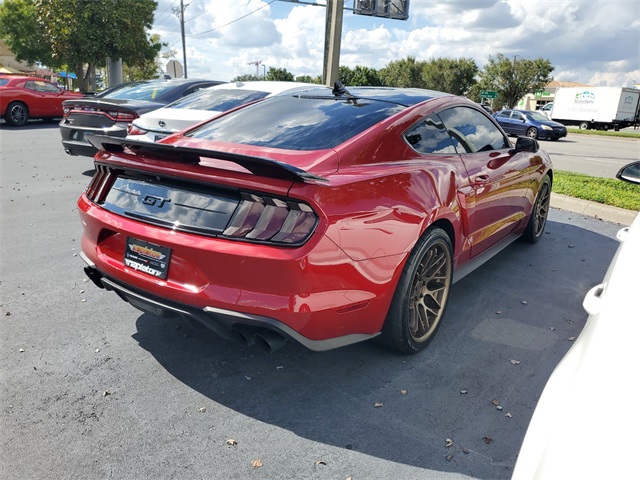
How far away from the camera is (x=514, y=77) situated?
172ft

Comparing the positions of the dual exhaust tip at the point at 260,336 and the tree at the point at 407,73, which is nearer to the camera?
the dual exhaust tip at the point at 260,336

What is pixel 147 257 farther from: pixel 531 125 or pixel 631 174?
pixel 531 125

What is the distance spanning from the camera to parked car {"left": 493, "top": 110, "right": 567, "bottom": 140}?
23.4 m

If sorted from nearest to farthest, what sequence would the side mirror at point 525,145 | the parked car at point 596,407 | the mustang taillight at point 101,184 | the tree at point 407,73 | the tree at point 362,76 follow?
the parked car at point 596,407 → the mustang taillight at point 101,184 → the side mirror at point 525,145 → the tree at point 407,73 → the tree at point 362,76

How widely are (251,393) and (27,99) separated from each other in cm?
1641

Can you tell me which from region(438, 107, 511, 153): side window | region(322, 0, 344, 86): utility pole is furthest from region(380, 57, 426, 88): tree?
region(438, 107, 511, 153): side window

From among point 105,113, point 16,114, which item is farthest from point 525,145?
point 16,114

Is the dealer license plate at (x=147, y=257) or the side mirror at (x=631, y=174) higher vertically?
the side mirror at (x=631, y=174)

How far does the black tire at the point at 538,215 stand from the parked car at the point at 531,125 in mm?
19758

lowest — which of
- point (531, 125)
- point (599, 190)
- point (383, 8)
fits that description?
point (531, 125)

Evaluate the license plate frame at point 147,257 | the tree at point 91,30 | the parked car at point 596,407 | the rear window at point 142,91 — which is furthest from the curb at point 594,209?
the tree at point 91,30

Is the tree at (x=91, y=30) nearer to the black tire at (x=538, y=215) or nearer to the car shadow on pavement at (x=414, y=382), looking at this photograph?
the black tire at (x=538, y=215)

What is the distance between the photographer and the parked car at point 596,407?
1.15 meters

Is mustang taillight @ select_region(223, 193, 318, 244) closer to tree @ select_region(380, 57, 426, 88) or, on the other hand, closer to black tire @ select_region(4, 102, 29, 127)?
black tire @ select_region(4, 102, 29, 127)
